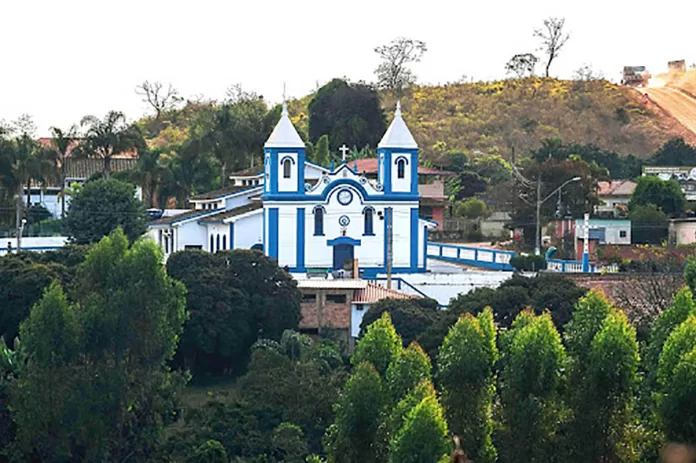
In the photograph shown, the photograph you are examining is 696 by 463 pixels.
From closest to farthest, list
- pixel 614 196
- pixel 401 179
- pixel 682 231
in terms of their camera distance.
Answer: pixel 401 179, pixel 682 231, pixel 614 196

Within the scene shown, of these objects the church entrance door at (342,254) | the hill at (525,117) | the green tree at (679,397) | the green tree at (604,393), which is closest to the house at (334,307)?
the church entrance door at (342,254)

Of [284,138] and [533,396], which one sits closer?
[533,396]

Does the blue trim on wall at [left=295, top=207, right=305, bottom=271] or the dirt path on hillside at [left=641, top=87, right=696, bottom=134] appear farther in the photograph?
the dirt path on hillside at [left=641, top=87, right=696, bottom=134]

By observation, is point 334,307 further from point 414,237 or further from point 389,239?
point 414,237

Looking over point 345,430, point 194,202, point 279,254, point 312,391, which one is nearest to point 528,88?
point 194,202

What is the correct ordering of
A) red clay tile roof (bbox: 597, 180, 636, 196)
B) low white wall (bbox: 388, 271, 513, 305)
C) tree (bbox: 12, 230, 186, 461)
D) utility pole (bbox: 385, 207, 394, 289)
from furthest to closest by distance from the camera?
red clay tile roof (bbox: 597, 180, 636, 196), low white wall (bbox: 388, 271, 513, 305), utility pole (bbox: 385, 207, 394, 289), tree (bbox: 12, 230, 186, 461)

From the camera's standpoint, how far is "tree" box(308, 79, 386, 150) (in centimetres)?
8388

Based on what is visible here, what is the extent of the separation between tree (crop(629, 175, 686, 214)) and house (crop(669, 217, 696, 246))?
156 inches

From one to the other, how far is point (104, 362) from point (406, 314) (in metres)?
12.2

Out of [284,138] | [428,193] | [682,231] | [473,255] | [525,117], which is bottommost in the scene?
[473,255]

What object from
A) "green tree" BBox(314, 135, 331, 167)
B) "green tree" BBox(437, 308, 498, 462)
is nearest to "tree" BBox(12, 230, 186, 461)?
"green tree" BBox(437, 308, 498, 462)

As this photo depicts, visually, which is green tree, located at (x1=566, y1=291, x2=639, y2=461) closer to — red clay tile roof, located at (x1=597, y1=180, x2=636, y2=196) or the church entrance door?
the church entrance door

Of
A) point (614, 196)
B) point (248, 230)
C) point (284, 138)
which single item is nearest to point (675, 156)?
point (614, 196)

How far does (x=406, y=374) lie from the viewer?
32.2m
